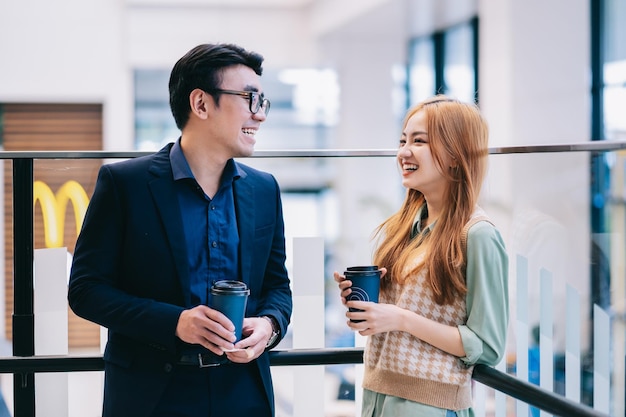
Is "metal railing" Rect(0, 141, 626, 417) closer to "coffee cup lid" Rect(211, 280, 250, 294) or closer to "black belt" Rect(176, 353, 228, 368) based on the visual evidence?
"black belt" Rect(176, 353, 228, 368)

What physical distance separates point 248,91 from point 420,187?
0.43 m

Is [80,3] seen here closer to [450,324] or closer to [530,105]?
[530,105]

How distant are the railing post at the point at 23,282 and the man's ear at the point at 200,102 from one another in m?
0.58

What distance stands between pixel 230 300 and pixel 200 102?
1.62ft

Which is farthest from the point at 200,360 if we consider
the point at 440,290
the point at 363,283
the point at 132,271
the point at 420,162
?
the point at 420,162

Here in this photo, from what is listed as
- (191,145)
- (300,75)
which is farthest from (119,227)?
(300,75)

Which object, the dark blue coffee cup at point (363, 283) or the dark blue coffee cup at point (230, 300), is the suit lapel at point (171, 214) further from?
the dark blue coffee cup at point (363, 283)

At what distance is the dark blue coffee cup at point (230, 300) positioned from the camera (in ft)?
4.95

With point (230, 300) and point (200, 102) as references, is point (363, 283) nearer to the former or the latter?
point (230, 300)

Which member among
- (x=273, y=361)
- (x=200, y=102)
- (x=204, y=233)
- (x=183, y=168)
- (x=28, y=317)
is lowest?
A: (x=273, y=361)

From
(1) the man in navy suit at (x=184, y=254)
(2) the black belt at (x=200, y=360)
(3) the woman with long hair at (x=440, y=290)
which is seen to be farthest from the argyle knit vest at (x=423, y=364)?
(2) the black belt at (x=200, y=360)

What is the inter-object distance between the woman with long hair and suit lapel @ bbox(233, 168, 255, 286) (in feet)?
0.64

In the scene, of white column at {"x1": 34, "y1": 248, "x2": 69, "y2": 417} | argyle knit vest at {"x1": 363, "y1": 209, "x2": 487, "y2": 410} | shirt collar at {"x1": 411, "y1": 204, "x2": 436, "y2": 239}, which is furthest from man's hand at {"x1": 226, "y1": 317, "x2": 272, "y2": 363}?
white column at {"x1": 34, "y1": 248, "x2": 69, "y2": 417}

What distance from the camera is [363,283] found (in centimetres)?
166
